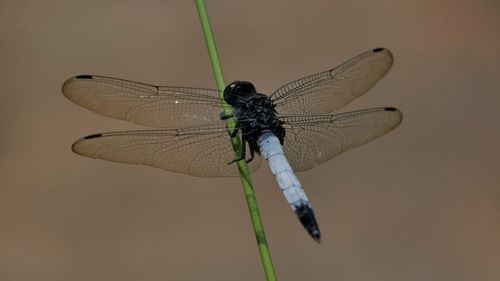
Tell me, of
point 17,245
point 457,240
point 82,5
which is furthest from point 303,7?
point 17,245

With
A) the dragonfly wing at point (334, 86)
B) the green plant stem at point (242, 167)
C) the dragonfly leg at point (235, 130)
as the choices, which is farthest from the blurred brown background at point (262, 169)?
the green plant stem at point (242, 167)

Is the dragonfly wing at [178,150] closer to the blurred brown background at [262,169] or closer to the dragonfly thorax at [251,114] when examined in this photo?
the dragonfly thorax at [251,114]

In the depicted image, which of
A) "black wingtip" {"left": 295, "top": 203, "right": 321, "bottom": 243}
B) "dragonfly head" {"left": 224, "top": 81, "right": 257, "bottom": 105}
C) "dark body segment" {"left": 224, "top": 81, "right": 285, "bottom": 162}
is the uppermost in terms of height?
"dragonfly head" {"left": 224, "top": 81, "right": 257, "bottom": 105}

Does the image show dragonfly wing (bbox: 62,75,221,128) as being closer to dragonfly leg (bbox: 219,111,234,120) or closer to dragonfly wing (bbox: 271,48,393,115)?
dragonfly leg (bbox: 219,111,234,120)

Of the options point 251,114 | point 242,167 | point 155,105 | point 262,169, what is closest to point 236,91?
point 251,114

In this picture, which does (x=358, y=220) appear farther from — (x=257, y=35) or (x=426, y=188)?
(x=257, y=35)

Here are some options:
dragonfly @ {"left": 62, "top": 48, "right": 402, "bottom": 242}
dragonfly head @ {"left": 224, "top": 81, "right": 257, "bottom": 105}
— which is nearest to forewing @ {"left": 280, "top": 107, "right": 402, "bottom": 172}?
dragonfly @ {"left": 62, "top": 48, "right": 402, "bottom": 242}

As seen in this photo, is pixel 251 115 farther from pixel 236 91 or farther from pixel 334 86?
pixel 334 86

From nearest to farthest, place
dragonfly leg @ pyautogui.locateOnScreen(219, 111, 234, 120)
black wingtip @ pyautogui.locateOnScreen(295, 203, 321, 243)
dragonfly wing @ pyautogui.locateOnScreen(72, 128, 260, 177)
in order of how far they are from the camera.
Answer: black wingtip @ pyautogui.locateOnScreen(295, 203, 321, 243) < dragonfly wing @ pyautogui.locateOnScreen(72, 128, 260, 177) < dragonfly leg @ pyautogui.locateOnScreen(219, 111, 234, 120)
